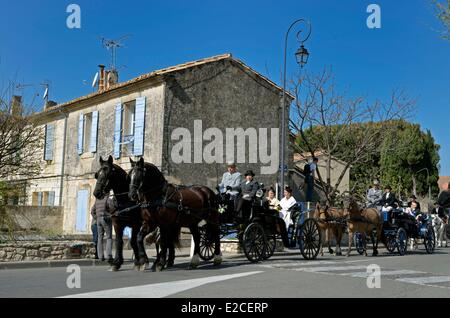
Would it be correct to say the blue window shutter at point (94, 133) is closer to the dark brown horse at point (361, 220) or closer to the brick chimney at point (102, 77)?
the brick chimney at point (102, 77)

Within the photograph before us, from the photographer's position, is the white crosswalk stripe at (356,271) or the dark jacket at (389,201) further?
the dark jacket at (389,201)

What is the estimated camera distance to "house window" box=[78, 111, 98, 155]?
22.4 m

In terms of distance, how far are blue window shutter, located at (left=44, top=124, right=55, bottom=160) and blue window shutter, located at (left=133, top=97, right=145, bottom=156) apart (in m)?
6.85

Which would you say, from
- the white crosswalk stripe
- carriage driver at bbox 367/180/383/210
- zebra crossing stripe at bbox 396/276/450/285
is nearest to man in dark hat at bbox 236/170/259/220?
the white crosswalk stripe

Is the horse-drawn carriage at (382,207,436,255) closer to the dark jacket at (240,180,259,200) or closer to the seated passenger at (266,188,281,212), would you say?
the seated passenger at (266,188,281,212)

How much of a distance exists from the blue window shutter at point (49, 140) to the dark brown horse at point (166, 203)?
1536 cm

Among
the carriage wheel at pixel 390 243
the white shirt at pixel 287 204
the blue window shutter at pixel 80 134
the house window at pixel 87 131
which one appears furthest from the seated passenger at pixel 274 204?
the blue window shutter at pixel 80 134

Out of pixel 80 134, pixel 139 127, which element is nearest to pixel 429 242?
pixel 139 127

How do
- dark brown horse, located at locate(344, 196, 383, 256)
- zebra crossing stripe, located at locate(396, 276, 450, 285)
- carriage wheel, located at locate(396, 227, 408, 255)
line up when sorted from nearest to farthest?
zebra crossing stripe, located at locate(396, 276, 450, 285)
dark brown horse, located at locate(344, 196, 383, 256)
carriage wheel, located at locate(396, 227, 408, 255)

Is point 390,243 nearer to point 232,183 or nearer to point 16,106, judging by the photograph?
point 232,183

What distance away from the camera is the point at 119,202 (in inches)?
428

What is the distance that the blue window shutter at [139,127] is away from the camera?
19766 millimetres

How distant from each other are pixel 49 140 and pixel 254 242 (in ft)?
52.1
